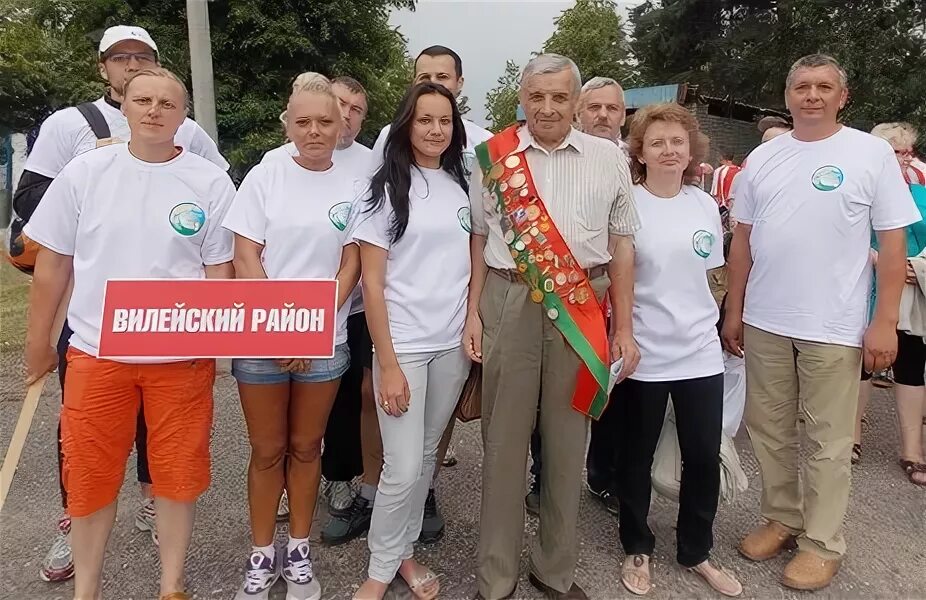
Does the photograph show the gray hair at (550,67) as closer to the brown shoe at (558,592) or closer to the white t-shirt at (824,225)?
the white t-shirt at (824,225)

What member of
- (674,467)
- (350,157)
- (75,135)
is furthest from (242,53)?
(674,467)

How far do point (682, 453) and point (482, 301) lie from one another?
1.12 meters

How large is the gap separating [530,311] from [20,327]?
6800 mm

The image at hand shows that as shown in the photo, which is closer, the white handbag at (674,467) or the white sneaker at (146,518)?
the white handbag at (674,467)

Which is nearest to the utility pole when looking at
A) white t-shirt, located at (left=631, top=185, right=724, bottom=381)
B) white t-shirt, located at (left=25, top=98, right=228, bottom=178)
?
white t-shirt, located at (left=25, top=98, right=228, bottom=178)

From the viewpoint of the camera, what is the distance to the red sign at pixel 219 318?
7.50ft

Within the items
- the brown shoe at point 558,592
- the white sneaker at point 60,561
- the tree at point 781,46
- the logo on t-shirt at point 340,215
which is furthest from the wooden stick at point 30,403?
the tree at point 781,46

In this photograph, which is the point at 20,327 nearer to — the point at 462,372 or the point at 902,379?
the point at 462,372

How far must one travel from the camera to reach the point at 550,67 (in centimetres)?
244

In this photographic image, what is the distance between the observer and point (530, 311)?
2514 millimetres

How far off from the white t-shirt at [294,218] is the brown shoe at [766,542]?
217cm

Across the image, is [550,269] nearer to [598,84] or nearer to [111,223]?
[598,84]

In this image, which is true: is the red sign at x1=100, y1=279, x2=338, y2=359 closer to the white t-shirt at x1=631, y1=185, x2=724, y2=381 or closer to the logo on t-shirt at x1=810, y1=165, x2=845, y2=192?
the white t-shirt at x1=631, y1=185, x2=724, y2=381

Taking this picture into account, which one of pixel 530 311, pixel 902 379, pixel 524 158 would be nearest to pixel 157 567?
pixel 530 311
